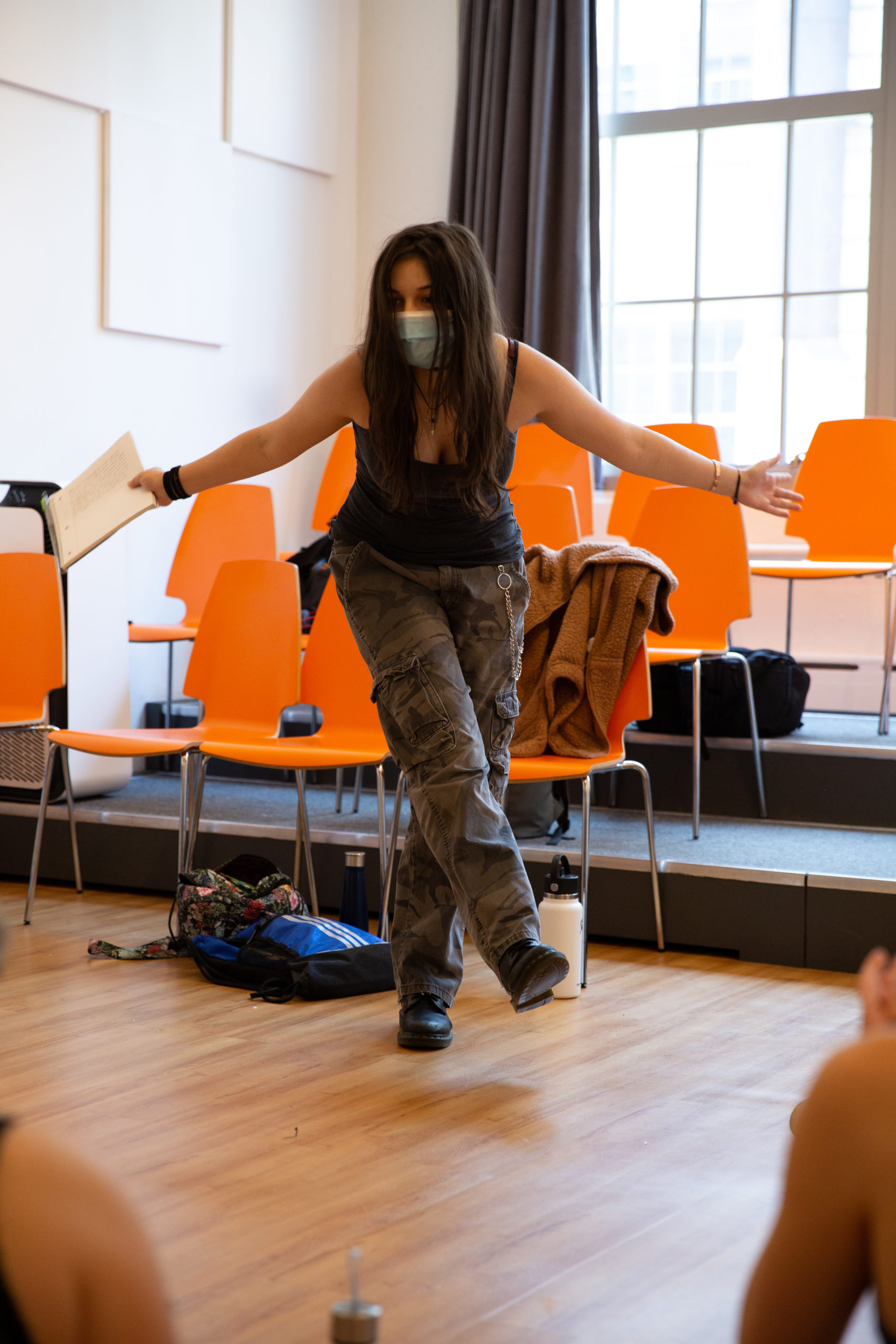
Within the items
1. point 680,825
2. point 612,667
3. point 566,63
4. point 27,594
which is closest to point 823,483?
point 680,825

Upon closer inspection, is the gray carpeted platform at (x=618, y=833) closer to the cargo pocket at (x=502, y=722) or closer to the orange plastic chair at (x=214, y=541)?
the orange plastic chair at (x=214, y=541)

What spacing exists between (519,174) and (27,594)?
2.90m

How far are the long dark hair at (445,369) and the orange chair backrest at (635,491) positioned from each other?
→ 8.13 ft

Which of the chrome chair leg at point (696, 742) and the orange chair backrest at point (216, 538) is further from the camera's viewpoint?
the orange chair backrest at point (216, 538)

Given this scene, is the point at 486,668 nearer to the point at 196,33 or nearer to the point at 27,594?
the point at 27,594

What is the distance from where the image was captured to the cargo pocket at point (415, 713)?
7.97ft

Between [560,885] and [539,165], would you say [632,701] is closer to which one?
[560,885]

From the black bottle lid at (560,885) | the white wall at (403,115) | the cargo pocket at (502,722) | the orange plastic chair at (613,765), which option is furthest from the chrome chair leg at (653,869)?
the white wall at (403,115)

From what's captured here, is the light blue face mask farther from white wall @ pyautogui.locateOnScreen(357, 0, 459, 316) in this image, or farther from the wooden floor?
white wall @ pyautogui.locateOnScreen(357, 0, 459, 316)

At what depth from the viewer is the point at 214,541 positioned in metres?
4.91

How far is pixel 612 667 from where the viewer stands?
10.8 ft

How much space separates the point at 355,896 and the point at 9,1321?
2.54 meters

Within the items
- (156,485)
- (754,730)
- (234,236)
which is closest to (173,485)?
(156,485)

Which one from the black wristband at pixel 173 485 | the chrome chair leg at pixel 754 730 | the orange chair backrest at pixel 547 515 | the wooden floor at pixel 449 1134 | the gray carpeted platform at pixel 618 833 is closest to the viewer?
the wooden floor at pixel 449 1134
